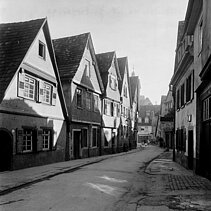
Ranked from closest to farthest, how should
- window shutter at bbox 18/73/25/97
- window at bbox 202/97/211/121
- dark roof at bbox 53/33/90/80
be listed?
window at bbox 202/97/211/121, window shutter at bbox 18/73/25/97, dark roof at bbox 53/33/90/80

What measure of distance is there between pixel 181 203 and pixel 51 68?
12.8 m

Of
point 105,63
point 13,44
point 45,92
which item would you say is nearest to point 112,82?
point 105,63

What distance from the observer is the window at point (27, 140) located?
1522 cm

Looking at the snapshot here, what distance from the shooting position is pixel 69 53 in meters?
23.5

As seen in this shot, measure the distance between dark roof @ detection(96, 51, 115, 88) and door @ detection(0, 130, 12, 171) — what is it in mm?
15929

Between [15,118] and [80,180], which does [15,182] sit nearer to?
[80,180]

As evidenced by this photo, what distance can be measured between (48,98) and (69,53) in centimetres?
677

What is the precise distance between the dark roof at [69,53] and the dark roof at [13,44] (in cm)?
515

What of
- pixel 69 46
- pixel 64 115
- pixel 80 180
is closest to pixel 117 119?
pixel 69 46

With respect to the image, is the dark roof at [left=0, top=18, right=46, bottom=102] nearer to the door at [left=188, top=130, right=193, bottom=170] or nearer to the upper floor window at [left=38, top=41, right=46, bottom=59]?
the upper floor window at [left=38, top=41, right=46, bottom=59]

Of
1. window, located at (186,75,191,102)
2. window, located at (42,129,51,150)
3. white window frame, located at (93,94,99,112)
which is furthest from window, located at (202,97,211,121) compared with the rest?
white window frame, located at (93,94,99,112)

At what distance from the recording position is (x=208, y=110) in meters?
10.9

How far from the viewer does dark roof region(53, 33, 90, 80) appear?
2164 centimetres

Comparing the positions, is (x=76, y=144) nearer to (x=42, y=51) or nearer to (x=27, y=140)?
(x=27, y=140)
